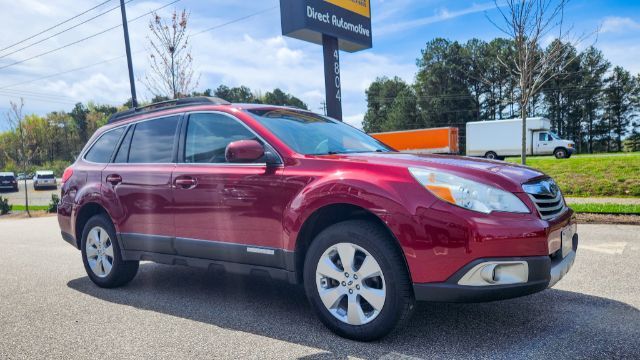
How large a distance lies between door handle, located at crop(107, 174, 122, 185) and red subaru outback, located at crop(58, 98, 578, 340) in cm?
2

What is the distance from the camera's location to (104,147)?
17.4 ft

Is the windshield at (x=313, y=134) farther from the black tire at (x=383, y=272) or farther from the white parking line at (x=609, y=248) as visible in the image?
the white parking line at (x=609, y=248)

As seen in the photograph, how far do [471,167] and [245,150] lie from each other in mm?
1601

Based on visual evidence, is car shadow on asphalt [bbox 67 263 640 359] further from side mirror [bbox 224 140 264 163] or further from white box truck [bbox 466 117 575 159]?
white box truck [bbox 466 117 575 159]

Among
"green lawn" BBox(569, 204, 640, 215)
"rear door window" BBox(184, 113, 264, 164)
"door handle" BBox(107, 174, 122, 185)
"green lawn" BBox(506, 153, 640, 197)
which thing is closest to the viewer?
"rear door window" BBox(184, 113, 264, 164)

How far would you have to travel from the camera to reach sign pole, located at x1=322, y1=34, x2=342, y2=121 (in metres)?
13.3

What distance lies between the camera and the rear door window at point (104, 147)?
5.19 metres

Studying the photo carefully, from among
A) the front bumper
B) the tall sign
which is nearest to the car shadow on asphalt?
the front bumper

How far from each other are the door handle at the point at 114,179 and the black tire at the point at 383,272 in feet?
8.05

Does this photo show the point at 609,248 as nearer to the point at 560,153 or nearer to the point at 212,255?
the point at 212,255

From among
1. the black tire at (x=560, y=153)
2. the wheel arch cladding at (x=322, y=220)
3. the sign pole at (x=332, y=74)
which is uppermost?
the sign pole at (x=332, y=74)

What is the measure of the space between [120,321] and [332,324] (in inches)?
70.8

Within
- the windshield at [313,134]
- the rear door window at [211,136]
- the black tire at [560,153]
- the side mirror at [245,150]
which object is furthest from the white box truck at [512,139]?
the side mirror at [245,150]

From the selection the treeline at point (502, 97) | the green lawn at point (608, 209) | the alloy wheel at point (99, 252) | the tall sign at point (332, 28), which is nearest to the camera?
the alloy wheel at point (99, 252)
